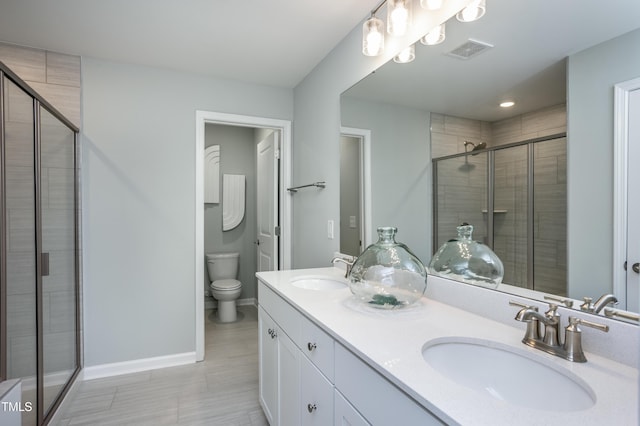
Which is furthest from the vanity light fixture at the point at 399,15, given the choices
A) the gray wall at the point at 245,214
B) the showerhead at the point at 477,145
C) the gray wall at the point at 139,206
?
the gray wall at the point at 245,214

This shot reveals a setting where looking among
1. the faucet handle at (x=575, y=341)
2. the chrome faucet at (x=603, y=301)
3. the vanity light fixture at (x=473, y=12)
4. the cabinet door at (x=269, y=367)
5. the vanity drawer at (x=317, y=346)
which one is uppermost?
the vanity light fixture at (x=473, y=12)

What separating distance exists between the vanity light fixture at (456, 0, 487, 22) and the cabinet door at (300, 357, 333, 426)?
1452 mm

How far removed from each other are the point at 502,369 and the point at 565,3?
110cm

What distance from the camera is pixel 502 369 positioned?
3.04 ft

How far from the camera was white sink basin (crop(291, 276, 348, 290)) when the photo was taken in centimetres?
190

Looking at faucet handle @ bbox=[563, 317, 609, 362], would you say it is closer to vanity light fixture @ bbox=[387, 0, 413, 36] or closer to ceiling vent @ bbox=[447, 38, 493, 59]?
ceiling vent @ bbox=[447, 38, 493, 59]

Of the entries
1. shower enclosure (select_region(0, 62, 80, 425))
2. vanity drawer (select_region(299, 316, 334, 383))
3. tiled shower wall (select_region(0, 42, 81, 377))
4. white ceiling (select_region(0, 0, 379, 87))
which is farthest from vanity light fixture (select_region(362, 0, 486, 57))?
tiled shower wall (select_region(0, 42, 81, 377))

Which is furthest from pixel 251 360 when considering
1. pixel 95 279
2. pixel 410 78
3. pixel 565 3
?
pixel 565 3

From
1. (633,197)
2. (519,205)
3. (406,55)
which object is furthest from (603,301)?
(406,55)

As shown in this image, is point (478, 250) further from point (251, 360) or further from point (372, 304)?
point (251, 360)

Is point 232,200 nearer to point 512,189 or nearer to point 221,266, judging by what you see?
point 221,266

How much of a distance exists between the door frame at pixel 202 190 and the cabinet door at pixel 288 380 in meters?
1.37

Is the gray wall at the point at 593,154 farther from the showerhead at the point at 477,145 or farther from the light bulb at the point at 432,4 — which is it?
the light bulb at the point at 432,4

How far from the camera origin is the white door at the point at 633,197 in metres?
0.82
